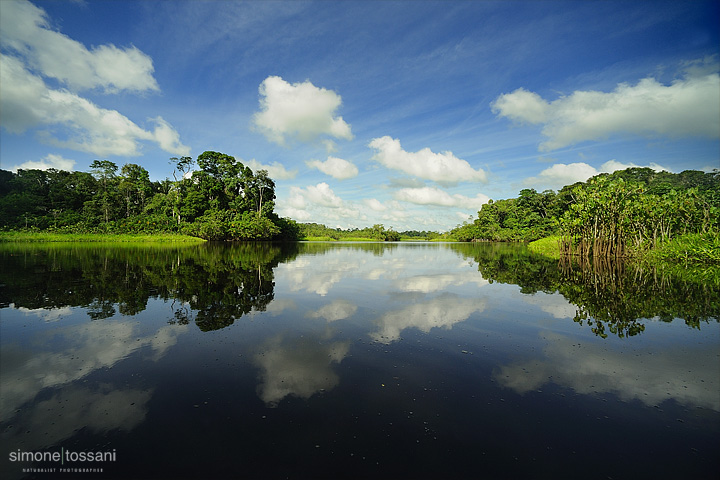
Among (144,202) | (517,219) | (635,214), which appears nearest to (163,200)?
(144,202)

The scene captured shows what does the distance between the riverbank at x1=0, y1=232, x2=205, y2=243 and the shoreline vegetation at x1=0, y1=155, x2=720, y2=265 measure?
128mm

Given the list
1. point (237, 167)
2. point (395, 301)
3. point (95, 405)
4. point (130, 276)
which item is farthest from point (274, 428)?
point (237, 167)

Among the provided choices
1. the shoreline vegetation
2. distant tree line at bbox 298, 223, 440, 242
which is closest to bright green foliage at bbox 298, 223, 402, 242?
distant tree line at bbox 298, 223, 440, 242

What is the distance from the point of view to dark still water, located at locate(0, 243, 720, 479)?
130 inches

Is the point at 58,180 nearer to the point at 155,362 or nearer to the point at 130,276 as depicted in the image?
the point at 130,276

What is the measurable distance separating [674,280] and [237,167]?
6348 centimetres

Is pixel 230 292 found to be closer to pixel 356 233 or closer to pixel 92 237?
pixel 92 237

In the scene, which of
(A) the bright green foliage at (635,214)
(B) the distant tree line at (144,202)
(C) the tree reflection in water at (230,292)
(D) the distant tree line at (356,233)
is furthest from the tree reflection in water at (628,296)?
(D) the distant tree line at (356,233)

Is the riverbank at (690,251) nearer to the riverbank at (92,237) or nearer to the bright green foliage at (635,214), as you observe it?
the bright green foliage at (635,214)

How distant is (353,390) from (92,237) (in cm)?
6069

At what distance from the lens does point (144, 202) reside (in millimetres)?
63469

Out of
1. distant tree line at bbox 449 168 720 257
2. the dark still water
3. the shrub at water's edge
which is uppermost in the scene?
distant tree line at bbox 449 168 720 257

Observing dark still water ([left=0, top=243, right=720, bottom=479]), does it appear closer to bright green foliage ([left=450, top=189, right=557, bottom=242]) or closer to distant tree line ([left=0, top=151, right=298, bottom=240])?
distant tree line ([left=0, top=151, right=298, bottom=240])

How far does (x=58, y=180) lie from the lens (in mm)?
62875
